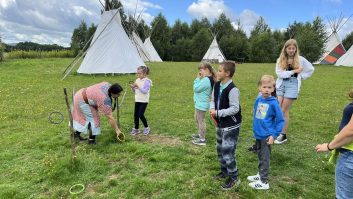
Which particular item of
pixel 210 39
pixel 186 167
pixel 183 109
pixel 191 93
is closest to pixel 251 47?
pixel 210 39

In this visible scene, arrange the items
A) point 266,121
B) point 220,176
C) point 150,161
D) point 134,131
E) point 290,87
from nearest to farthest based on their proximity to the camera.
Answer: point 266,121 → point 220,176 → point 150,161 → point 290,87 → point 134,131

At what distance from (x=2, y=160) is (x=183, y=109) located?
5425mm

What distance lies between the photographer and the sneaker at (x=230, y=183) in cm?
425

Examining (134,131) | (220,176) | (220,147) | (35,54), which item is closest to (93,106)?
(134,131)

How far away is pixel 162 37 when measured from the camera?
5400cm

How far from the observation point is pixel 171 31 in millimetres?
55750

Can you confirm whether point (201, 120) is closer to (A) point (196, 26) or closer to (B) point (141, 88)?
(B) point (141, 88)

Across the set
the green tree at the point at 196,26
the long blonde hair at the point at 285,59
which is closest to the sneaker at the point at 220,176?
the long blonde hair at the point at 285,59

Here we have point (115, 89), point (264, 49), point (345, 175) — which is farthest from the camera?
point (264, 49)

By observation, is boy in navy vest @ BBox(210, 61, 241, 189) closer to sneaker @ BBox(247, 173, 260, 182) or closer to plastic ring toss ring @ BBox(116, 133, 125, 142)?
sneaker @ BBox(247, 173, 260, 182)

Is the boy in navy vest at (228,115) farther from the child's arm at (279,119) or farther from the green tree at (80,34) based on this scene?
the green tree at (80,34)

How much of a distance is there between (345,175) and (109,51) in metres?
16.3

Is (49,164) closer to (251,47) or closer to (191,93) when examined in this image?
(191,93)

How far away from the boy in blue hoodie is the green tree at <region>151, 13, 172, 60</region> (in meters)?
49.3
